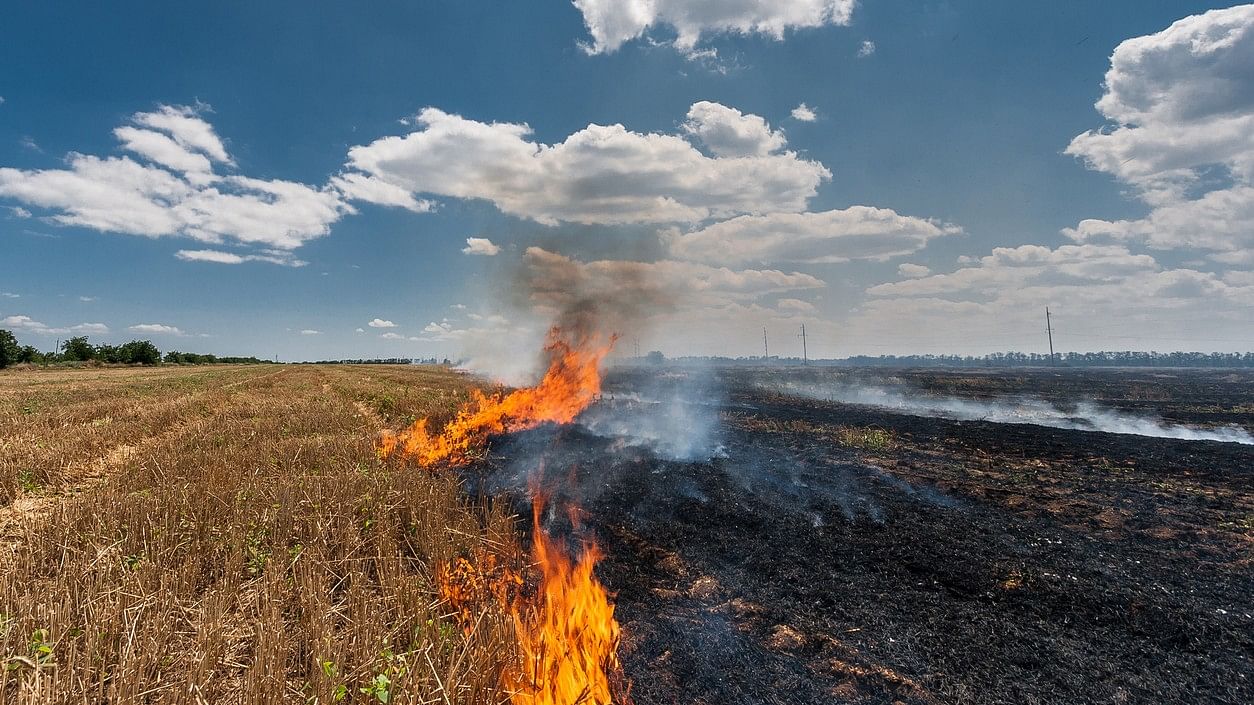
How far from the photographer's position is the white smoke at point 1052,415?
76.3ft

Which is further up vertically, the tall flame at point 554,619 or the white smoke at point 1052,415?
the tall flame at point 554,619

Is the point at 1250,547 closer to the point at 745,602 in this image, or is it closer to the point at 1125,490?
the point at 1125,490

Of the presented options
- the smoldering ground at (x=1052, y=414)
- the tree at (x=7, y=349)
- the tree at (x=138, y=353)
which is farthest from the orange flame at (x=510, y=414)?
the tree at (x=138, y=353)

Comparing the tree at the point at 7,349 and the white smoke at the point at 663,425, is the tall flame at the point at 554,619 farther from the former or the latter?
the tree at the point at 7,349

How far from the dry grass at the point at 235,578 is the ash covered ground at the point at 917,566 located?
200 centimetres

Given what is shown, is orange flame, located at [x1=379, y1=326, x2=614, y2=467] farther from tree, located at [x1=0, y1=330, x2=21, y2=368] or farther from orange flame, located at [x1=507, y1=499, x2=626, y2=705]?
tree, located at [x1=0, y1=330, x2=21, y2=368]

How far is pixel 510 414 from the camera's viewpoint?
2145 centimetres

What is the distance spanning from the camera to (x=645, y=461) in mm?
14273

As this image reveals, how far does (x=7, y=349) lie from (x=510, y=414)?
263 feet

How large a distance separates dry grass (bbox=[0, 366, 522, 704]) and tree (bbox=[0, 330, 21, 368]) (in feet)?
251

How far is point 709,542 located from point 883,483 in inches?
241

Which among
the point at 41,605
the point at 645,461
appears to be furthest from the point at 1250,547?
the point at 41,605

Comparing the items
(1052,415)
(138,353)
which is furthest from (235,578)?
(138,353)

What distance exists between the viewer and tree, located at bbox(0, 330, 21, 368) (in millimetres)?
60750
